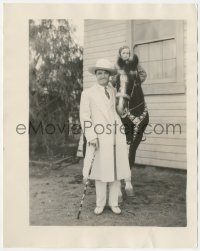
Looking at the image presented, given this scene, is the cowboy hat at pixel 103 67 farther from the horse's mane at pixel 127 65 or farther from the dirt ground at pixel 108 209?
the dirt ground at pixel 108 209

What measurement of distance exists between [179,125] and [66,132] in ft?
2.76

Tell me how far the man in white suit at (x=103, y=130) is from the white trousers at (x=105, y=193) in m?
0.01

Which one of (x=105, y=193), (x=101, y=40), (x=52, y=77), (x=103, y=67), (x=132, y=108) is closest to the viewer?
(x=103, y=67)

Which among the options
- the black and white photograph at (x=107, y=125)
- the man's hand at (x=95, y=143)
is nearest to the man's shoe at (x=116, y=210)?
the black and white photograph at (x=107, y=125)

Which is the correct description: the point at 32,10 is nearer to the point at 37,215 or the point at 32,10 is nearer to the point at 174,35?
the point at 174,35

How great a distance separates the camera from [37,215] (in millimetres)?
3277

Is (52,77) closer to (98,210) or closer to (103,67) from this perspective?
(103,67)

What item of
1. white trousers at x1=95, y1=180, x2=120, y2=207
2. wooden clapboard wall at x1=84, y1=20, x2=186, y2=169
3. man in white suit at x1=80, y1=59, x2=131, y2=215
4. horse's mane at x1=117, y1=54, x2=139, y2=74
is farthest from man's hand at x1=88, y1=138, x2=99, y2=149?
horse's mane at x1=117, y1=54, x2=139, y2=74

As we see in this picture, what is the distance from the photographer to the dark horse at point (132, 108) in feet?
10.8

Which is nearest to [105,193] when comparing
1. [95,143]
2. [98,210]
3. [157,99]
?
[98,210]

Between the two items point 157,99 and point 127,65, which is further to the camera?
point 157,99

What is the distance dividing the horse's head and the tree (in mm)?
357

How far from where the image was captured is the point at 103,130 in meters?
3.14

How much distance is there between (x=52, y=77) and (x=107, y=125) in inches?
26.4
